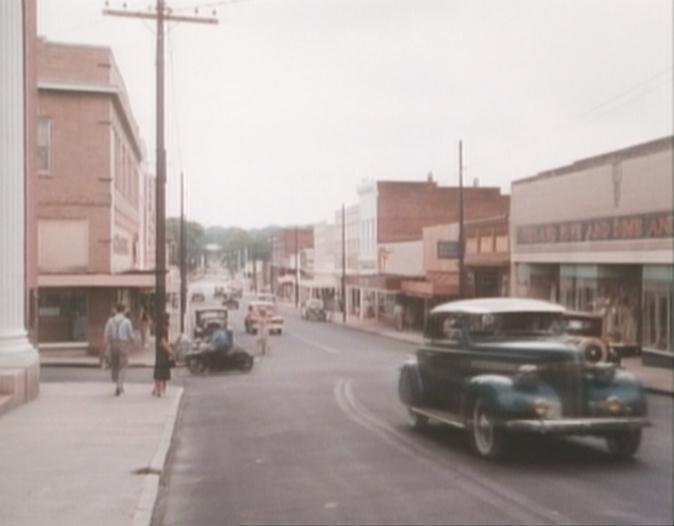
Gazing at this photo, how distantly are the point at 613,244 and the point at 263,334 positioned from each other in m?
12.4

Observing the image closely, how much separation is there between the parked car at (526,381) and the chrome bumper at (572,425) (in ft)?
0.04

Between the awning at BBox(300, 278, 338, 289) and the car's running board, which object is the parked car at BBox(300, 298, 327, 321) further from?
the car's running board

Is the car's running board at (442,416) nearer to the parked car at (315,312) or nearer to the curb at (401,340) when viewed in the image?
the curb at (401,340)

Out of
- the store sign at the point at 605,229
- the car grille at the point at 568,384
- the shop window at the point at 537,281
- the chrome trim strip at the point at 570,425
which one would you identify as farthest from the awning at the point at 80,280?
the shop window at the point at 537,281

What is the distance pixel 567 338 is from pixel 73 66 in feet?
32.4

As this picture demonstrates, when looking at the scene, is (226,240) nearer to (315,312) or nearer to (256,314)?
(256,314)

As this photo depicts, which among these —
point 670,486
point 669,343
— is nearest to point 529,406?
point 670,486

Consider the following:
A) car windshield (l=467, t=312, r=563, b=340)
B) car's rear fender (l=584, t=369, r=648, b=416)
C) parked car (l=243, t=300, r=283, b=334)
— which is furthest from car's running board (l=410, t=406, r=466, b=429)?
Answer: parked car (l=243, t=300, r=283, b=334)

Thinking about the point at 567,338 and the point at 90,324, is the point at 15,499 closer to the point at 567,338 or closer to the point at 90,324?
the point at 90,324

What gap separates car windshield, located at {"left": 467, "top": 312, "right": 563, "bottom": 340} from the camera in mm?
14023

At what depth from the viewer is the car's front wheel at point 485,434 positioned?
13523 millimetres

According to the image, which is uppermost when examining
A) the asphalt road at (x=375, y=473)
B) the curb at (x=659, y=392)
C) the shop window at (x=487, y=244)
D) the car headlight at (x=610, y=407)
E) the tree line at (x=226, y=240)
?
the shop window at (x=487, y=244)

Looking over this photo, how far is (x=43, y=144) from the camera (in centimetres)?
498

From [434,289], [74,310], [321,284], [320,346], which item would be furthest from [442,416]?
[321,284]
